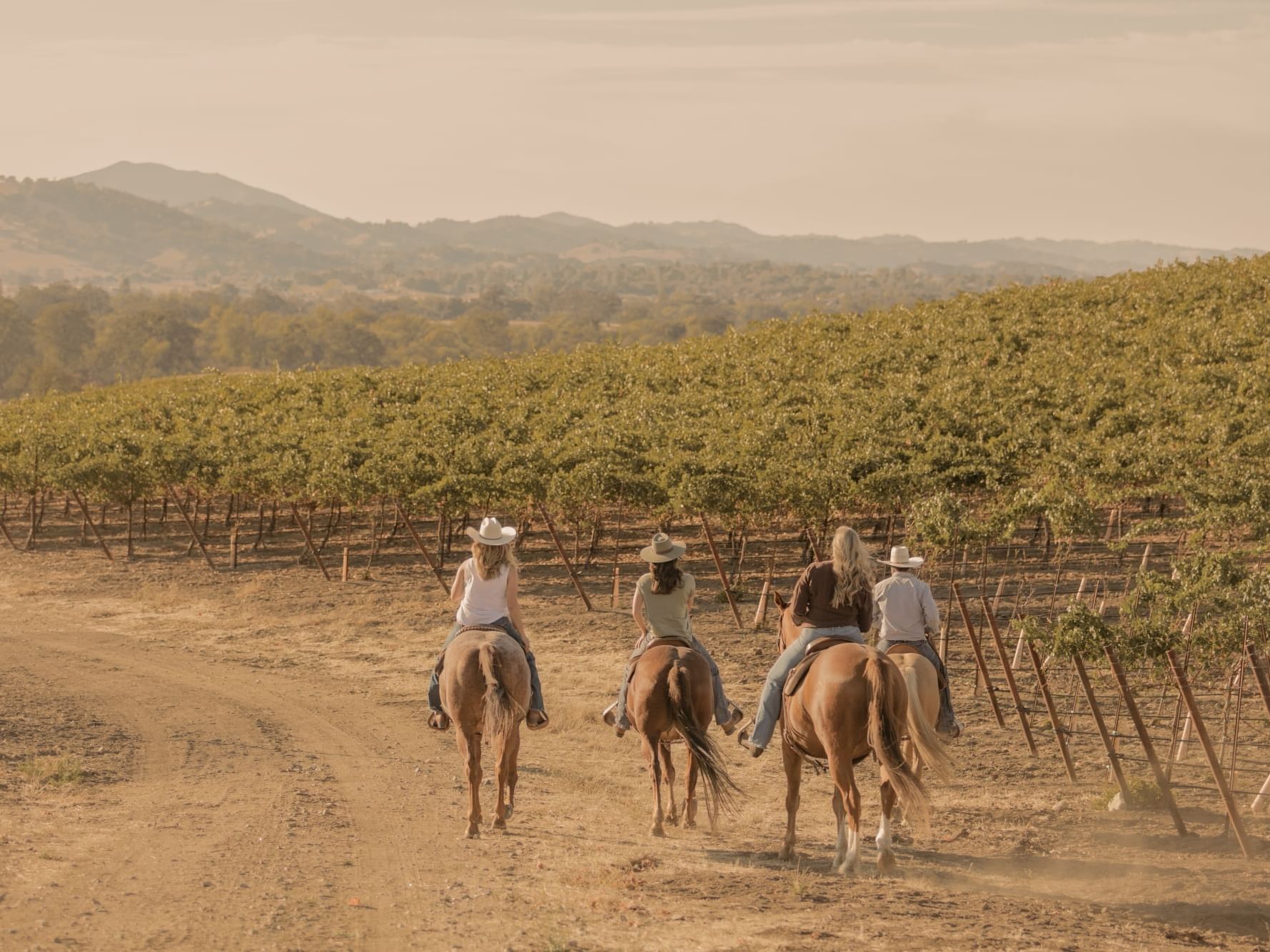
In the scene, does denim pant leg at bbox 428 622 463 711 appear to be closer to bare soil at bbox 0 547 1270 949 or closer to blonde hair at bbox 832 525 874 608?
Result: bare soil at bbox 0 547 1270 949

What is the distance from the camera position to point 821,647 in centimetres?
1187

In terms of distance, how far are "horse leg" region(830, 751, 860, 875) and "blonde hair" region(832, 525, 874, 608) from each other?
1575 millimetres

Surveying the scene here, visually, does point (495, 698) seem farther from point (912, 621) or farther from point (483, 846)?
point (912, 621)

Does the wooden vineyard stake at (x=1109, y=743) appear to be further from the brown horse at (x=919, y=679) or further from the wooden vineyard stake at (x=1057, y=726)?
the brown horse at (x=919, y=679)

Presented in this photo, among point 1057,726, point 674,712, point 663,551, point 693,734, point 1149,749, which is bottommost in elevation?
point 1057,726

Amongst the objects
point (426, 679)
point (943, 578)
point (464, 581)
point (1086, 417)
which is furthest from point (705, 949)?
point (1086, 417)

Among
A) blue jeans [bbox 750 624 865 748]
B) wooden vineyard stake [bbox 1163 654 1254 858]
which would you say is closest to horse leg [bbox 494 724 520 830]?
blue jeans [bbox 750 624 865 748]

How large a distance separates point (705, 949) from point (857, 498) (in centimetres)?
1962

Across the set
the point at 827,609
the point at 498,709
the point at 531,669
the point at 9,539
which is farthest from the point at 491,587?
the point at 9,539

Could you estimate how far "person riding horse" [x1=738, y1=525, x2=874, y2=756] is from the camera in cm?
1171

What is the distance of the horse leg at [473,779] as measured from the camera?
12422 millimetres

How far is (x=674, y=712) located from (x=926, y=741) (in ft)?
8.86

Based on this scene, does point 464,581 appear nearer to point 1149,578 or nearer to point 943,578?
point 1149,578

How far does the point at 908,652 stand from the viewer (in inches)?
497
